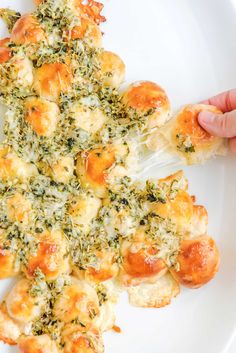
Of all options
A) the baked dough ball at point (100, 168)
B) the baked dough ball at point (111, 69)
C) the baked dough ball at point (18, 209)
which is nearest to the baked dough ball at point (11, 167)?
the baked dough ball at point (18, 209)

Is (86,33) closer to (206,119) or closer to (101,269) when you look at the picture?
(206,119)

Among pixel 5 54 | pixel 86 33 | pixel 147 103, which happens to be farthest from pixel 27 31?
pixel 147 103

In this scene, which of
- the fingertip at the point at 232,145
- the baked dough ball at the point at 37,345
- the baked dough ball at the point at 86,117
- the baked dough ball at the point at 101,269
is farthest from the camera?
the fingertip at the point at 232,145

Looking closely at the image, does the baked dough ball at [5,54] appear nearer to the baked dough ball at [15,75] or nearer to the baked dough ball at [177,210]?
the baked dough ball at [15,75]

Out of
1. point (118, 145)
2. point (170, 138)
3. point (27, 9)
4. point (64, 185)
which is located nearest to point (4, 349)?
point (64, 185)

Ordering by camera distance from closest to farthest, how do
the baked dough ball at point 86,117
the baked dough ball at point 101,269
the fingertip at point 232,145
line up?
the baked dough ball at point 101,269 < the baked dough ball at point 86,117 < the fingertip at point 232,145
